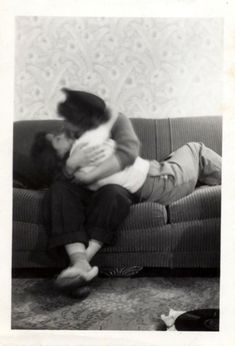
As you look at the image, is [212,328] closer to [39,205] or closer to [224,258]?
[224,258]

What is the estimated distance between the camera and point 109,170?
5.83ft

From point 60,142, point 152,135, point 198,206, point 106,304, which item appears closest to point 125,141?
point 152,135

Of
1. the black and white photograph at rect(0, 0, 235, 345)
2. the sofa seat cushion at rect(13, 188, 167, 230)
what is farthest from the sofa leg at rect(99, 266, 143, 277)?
the sofa seat cushion at rect(13, 188, 167, 230)

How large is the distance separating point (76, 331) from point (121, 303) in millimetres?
156

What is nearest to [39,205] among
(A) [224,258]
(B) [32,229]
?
(B) [32,229]

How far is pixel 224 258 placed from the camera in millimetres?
1747

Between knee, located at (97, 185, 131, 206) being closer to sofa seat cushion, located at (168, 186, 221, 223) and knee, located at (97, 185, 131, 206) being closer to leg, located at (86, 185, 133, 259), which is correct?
leg, located at (86, 185, 133, 259)

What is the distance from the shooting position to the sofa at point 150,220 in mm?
1750

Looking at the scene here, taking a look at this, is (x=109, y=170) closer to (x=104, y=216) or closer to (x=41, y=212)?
(x=104, y=216)

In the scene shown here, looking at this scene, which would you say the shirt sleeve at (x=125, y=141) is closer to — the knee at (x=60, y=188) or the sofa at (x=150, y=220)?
the sofa at (x=150, y=220)

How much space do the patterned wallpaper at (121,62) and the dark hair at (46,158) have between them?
0.28 feet

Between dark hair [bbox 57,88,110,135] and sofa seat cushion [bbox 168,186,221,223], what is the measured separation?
1.14ft

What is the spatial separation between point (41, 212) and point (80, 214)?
120 mm
